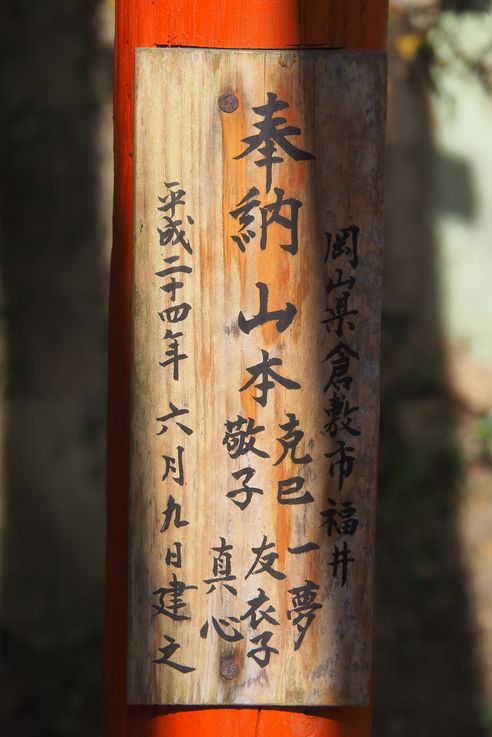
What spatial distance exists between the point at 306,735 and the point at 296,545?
332mm

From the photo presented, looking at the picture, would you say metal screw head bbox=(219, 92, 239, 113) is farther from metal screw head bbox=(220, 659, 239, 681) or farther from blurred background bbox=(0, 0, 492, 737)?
blurred background bbox=(0, 0, 492, 737)

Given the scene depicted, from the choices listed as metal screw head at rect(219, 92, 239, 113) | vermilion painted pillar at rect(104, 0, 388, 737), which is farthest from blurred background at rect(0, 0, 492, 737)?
metal screw head at rect(219, 92, 239, 113)

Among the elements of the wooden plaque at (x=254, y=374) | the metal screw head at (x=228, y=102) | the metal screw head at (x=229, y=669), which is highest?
the metal screw head at (x=228, y=102)

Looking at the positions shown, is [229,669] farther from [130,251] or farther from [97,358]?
[97,358]

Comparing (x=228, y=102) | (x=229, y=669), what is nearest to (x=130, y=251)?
(x=228, y=102)

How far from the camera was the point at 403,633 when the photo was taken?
12.5 ft

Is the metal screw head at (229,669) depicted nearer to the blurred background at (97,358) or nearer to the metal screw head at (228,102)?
the metal screw head at (228,102)

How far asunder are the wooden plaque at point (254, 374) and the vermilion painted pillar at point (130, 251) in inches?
1.5

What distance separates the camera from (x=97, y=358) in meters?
4.19

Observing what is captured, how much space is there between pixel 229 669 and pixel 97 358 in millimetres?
2761

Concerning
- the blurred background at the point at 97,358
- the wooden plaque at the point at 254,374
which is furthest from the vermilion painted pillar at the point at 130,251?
the blurred background at the point at 97,358

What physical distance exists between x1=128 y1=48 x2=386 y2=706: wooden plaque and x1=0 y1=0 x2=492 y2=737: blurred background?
2.35 meters

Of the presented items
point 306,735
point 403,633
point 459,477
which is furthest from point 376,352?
point 459,477

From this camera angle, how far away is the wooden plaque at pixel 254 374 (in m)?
1.48
